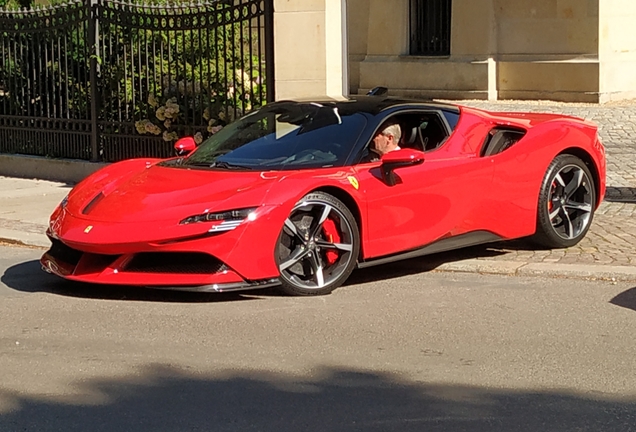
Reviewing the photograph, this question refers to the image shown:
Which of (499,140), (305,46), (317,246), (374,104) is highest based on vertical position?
(305,46)

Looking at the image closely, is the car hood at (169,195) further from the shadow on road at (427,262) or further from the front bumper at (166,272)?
the shadow on road at (427,262)

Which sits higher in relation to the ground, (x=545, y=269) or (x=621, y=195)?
(x=621, y=195)

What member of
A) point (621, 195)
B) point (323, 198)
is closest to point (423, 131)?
point (323, 198)

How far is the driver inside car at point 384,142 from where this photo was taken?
8.07 meters

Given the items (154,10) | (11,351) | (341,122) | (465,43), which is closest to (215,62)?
(154,10)

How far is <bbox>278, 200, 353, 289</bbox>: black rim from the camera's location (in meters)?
7.46

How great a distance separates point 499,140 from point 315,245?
200cm

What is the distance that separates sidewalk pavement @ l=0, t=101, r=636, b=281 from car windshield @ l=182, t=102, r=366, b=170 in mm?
1324

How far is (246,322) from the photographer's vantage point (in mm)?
6891

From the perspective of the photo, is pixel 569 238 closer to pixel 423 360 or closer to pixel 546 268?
pixel 546 268

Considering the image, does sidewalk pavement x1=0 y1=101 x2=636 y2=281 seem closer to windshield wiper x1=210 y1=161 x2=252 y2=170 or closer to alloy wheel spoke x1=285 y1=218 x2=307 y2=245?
alloy wheel spoke x1=285 y1=218 x2=307 y2=245

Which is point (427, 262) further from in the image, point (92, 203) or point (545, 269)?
point (92, 203)

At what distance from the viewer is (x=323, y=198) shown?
7547 millimetres

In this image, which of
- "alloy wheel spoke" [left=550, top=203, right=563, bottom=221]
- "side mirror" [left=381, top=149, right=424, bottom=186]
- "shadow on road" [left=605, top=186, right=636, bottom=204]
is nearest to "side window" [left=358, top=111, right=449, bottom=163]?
"side mirror" [left=381, top=149, right=424, bottom=186]
